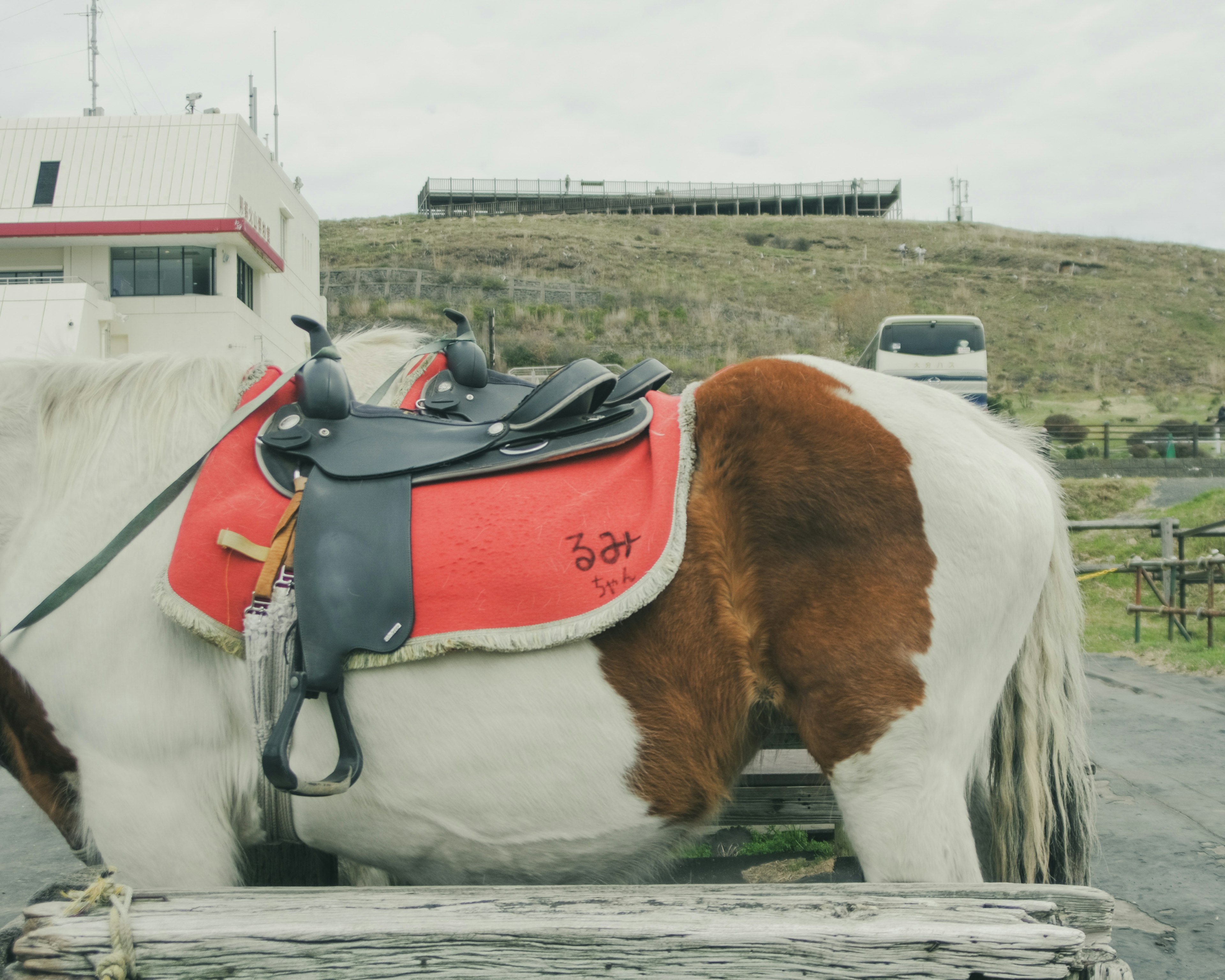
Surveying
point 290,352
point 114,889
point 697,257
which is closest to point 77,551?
point 114,889

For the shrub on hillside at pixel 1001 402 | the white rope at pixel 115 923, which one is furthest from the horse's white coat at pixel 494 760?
the shrub on hillside at pixel 1001 402

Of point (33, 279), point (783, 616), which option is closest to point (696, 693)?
point (783, 616)

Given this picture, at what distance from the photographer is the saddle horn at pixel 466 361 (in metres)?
2.79

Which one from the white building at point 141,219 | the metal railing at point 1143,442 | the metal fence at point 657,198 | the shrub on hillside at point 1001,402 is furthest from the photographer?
the metal fence at point 657,198

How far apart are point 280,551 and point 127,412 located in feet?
2.14

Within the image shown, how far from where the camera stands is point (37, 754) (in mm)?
1891

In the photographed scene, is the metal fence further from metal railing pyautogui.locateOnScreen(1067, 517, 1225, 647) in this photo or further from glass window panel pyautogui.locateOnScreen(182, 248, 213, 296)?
metal railing pyautogui.locateOnScreen(1067, 517, 1225, 647)

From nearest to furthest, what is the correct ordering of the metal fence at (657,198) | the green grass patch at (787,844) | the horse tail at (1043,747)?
the horse tail at (1043,747) → the green grass patch at (787,844) → the metal fence at (657,198)

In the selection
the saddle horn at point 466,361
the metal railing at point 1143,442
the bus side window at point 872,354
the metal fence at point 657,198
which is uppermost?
the metal fence at point 657,198

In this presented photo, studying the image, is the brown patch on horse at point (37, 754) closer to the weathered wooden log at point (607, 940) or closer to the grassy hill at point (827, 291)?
the weathered wooden log at point (607, 940)

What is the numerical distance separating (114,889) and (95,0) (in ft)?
97.5

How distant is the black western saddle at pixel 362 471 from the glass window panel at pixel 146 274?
20498mm

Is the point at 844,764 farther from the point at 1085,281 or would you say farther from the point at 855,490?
the point at 1085,281

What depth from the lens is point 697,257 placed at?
155 ft
